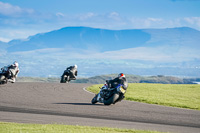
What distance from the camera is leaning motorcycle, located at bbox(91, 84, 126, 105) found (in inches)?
861

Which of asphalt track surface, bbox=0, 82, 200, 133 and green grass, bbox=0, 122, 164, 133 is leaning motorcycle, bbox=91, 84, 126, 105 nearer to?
asphalt track surface, bbox=0, 82, 200, 133

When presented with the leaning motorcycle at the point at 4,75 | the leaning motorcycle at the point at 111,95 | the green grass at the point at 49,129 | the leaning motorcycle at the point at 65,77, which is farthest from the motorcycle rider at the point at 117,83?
the leaning motorcycle at the point at 65,77

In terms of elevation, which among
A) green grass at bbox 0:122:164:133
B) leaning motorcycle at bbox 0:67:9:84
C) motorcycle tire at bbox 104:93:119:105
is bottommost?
green grass at bbox 0:122:164:133

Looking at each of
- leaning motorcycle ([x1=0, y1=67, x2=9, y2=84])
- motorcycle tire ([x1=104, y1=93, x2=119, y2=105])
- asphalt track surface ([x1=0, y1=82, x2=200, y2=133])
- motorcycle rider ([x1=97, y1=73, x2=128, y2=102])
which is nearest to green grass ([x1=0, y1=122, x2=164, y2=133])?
asphalt track surface ([x1=0, y1=82, x2=200, y2=133])

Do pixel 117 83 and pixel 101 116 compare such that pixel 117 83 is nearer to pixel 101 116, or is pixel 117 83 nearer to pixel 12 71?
pixel 101 116

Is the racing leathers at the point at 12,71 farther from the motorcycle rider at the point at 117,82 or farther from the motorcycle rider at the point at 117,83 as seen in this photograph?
the motorcycle rider at the point at 117,82

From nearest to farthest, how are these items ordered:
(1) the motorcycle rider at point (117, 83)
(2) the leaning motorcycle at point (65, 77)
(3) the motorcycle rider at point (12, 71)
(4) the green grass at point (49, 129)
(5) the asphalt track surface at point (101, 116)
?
(4) the green grass at point (49, 129), (5) the asphalt track surface at point (101, 116), (1) the motorcycle rider at point (117, 83), (3) the motorcycle rider at point (12, 71), (2) the leaning motorcycle at point (65, 77)

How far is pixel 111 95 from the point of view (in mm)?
22516

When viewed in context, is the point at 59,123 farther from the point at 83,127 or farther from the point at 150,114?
the point at 150,114

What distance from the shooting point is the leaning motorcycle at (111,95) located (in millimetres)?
21875

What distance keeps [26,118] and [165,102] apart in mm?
11734

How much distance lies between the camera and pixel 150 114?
19062 mm

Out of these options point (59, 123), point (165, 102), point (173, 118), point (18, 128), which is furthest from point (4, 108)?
point (165, 102)

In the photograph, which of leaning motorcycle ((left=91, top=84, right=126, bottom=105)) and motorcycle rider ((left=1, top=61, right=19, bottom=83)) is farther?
motorcycle rider ((left=1, top=61, right=19, bottom=83))
